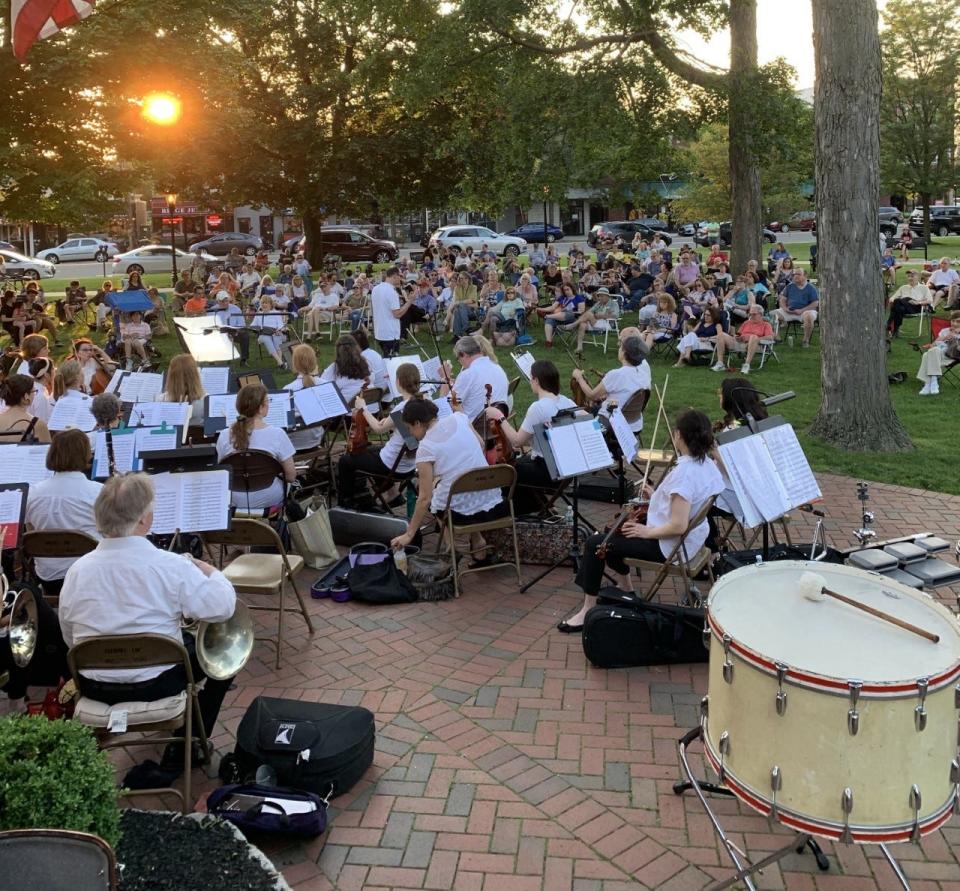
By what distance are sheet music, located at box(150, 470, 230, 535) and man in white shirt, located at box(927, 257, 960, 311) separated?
16.0 metres

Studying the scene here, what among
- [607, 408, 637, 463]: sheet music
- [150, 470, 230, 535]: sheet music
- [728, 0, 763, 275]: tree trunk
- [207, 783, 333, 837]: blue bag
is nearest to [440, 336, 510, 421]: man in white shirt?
[607, 408, 637, 463]: sheet music

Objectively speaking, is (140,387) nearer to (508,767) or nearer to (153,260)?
(508,767)

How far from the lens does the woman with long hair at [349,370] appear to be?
28.0ft

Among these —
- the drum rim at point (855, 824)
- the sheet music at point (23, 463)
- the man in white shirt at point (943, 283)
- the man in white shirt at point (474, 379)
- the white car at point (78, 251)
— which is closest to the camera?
the drum rim at point (855, 824)

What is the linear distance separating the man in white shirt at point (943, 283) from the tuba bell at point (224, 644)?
16.6 metres

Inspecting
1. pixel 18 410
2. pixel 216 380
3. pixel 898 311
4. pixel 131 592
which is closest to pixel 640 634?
pixel 131 592

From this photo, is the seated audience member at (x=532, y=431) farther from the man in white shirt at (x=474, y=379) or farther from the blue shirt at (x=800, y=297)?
the blue shirt at (x=800, y=297)

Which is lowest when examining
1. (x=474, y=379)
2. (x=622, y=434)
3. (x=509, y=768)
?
(x=509, y=768)

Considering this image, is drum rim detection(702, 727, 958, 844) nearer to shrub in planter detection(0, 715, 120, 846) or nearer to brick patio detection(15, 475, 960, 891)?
brick patio detection(15, 475, 960, 891)

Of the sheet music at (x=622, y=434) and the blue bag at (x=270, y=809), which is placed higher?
the sheet music at (x=622, y=434)

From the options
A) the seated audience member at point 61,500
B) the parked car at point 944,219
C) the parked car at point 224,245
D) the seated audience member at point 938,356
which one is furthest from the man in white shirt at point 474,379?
the parked car at point 944,219

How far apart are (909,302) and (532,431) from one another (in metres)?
12.0

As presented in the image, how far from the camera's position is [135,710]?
387 centimetres

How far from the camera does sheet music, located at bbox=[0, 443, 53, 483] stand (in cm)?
582
